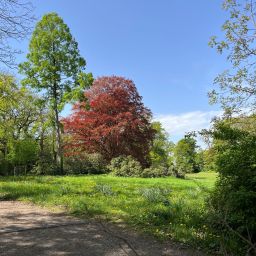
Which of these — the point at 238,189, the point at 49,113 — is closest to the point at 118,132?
the point at 49,113

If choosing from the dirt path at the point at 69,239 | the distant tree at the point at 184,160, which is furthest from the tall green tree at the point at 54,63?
the dirt path at the point at 69,239

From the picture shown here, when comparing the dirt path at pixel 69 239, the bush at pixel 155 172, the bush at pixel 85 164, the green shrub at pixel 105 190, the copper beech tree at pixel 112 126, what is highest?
the copper beech tree at pixel 112 126

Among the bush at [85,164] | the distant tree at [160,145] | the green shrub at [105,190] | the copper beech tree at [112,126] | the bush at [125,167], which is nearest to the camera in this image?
the green shrub at [105,190]

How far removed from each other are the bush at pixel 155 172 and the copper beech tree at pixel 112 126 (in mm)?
3592

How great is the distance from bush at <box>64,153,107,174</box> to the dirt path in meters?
18.0

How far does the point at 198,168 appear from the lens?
4909 centimetres

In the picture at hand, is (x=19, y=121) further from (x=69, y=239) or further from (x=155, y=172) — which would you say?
(x=69, y=239)

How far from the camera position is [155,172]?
22625mm

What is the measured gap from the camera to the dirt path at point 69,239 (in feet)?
16.3

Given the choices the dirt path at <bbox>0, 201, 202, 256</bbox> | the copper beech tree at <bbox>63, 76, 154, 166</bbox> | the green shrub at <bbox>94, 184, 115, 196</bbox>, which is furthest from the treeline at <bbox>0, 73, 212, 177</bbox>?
the dirt path at <bbox>0, 201, 202, 256</bbox>

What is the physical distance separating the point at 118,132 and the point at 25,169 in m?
8.45

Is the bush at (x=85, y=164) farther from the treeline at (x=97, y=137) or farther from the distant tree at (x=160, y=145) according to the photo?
the distant tree at (x=160, y=145)

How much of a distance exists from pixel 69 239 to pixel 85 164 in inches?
790

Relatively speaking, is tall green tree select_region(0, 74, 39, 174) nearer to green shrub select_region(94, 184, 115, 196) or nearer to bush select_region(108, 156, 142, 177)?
bush select_region(108, 156, 142, 177)
